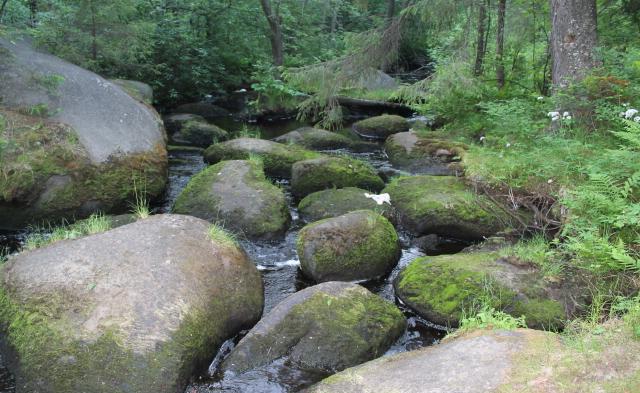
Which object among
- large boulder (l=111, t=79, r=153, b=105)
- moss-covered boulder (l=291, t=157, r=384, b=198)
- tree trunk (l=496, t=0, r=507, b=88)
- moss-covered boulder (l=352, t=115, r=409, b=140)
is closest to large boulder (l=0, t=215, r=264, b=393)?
moss-covered boulder (l=291, t=157, r=384, b=198)

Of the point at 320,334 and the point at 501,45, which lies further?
the point at 501,45

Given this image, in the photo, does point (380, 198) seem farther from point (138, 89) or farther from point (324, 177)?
point (138, 89)

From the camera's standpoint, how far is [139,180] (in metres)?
8.45

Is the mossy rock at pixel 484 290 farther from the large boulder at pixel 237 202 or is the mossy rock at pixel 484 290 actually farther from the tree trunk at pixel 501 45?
the tree trunk at pixel 501 45

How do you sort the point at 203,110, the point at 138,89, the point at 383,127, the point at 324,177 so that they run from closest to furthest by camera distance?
the point at 324,177 < the point at 138,89 < the point at 383,127 < the point at 203,110

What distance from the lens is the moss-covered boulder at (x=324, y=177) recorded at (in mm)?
9203

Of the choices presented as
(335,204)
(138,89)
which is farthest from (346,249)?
(138,89)

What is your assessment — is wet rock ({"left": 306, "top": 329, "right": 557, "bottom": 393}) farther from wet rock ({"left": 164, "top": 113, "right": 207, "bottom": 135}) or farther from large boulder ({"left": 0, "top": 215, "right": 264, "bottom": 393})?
wet rock ({"left": 164, "top": 113, "right": 207, "bottom": 135})

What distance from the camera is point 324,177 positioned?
9.22 m

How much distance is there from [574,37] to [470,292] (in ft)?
15.8

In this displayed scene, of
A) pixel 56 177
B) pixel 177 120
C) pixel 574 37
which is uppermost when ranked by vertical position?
pixel 574 37

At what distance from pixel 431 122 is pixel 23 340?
11.2m

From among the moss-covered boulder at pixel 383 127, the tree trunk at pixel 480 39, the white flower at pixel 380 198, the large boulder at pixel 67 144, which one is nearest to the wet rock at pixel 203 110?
the moss-covered boulder at pixel 383 127

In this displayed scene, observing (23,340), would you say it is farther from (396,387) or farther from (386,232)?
(386,232)
